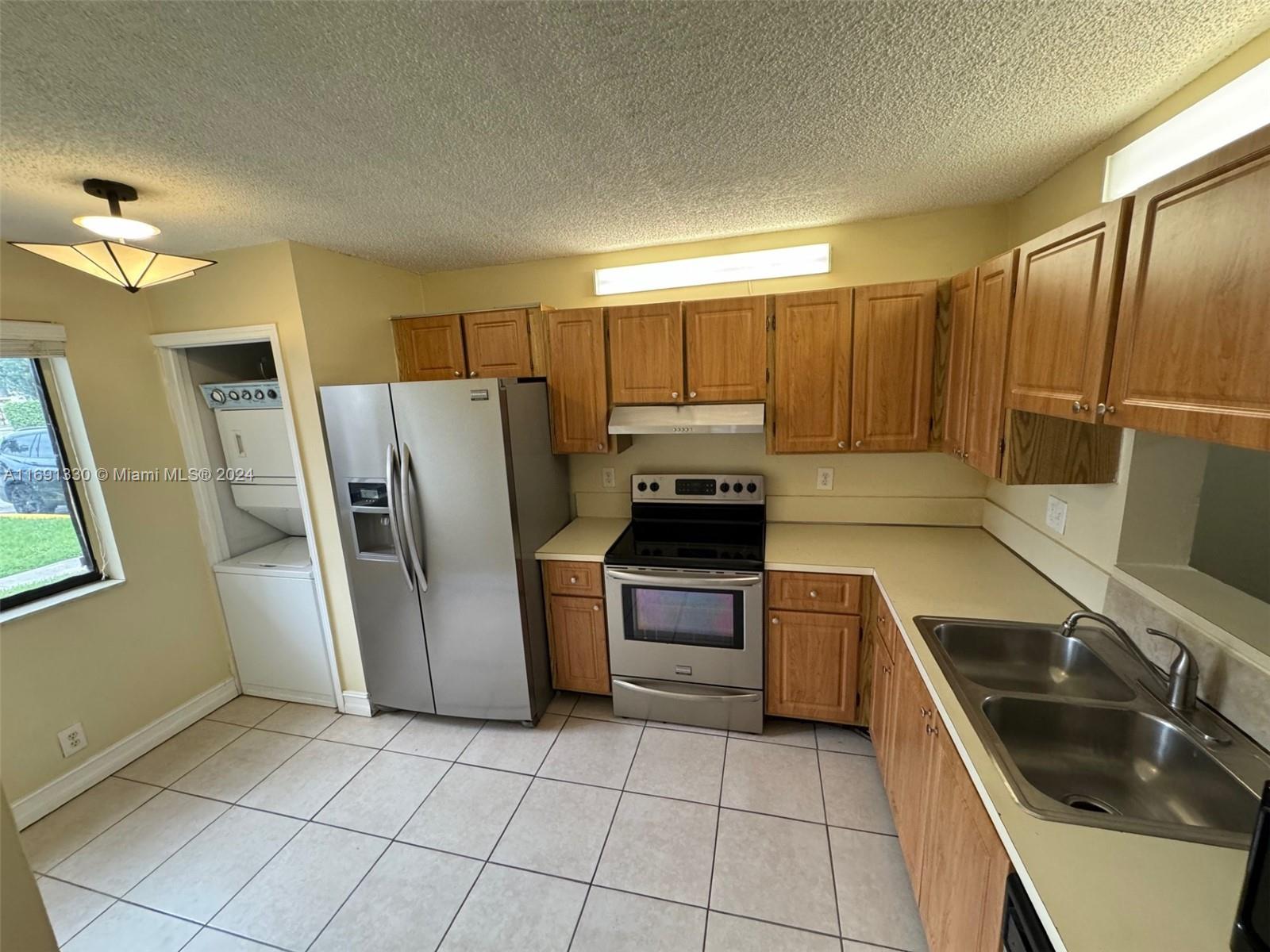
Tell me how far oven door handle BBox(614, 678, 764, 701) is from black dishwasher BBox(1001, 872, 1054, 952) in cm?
140

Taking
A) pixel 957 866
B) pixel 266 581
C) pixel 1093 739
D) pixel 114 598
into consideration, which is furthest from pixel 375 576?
pixel 1093 739

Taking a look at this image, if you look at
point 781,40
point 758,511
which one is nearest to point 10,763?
point 758,511

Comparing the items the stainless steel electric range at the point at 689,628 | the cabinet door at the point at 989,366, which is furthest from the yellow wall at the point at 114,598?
the cabinet door at the point at 989,366

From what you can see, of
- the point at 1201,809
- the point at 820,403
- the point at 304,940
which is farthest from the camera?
the point at 820,403

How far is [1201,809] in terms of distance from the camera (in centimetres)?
102

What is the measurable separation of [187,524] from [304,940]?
216cm

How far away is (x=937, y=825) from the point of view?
50.5 inches

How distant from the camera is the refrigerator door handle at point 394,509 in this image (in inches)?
88.9

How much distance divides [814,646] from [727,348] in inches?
57.2

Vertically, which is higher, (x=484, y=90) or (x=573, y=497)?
(x=484, y=90)

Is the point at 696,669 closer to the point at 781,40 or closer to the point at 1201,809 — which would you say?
the point at 1201,809

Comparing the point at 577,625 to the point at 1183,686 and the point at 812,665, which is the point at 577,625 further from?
the point at 1183,686

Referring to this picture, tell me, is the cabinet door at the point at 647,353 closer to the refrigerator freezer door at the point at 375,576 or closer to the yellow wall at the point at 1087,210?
the refrigerator freezer door at the point at 375,576

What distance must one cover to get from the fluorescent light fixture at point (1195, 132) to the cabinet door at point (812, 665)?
69.2 inches
